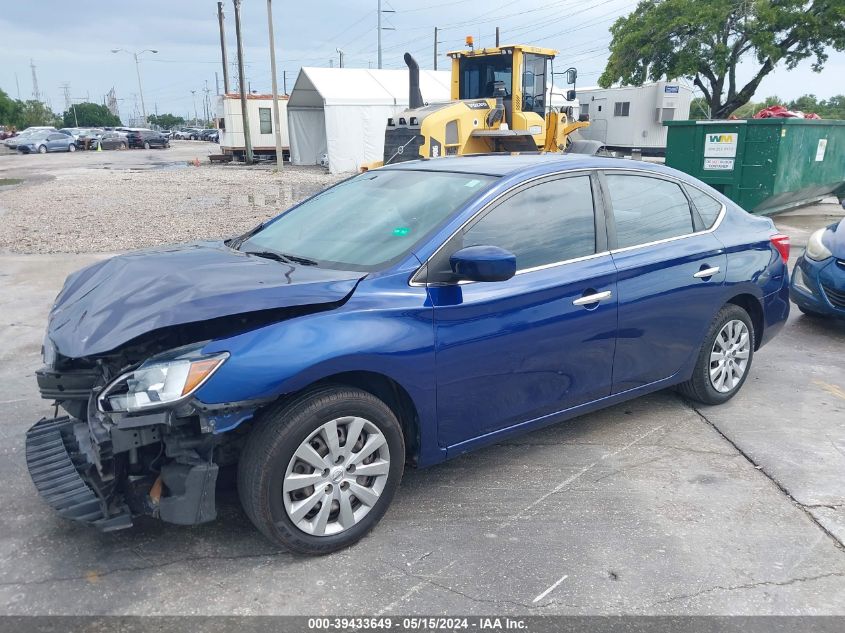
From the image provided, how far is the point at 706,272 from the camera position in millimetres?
4301

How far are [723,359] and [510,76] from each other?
452 inches

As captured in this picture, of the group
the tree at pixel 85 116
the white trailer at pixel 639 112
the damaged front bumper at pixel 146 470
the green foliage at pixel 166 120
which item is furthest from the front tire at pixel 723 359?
the green foliage at pixel 166 120

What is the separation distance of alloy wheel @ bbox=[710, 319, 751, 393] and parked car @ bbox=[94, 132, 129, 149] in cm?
5183

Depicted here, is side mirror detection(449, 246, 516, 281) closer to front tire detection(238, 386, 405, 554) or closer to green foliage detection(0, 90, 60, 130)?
front tire detection(238, 386, 405, 554)

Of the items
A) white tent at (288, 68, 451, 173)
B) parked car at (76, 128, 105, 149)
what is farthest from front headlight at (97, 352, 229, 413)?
parked car at (76, 128, 105, 149)

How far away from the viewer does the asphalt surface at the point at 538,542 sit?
2.79m

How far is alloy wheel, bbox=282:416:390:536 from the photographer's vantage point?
290cm

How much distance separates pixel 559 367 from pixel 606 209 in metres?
0.98

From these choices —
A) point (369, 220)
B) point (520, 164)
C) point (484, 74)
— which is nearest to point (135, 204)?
point (484, 74)

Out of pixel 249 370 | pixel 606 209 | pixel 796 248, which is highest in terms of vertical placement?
pixel 606 209

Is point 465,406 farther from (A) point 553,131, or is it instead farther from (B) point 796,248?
(A) point 553,131

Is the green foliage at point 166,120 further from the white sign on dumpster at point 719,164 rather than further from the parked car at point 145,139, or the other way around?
the white sign on dumpster at point 719,164

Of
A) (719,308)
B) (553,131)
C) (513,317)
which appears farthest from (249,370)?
(553,131)

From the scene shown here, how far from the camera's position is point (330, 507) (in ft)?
9.87
